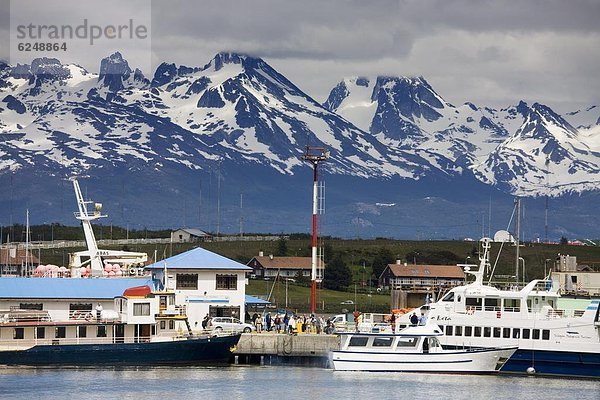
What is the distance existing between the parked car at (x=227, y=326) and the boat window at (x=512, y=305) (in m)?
17.2

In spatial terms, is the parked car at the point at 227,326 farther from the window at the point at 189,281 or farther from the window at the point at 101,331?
the window at the point at 101,331

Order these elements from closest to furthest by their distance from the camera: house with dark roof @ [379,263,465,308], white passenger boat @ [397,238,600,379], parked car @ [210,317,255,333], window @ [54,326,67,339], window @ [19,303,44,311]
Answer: white passenger boat @ [397,238,600,379] < window @ [54,326,67,339] < window @ [19,303,44,311] < parked car @ [210,317,255,333] < house with dark roof @ [379,263,465,308]

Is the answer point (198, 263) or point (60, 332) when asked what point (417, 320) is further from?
point (60, 332)

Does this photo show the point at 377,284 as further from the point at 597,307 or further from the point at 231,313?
the point at 597,307

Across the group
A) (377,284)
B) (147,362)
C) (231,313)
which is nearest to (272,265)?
(377,284)

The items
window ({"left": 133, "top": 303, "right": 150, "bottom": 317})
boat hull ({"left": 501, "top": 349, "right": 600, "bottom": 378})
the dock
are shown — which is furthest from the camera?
the dock

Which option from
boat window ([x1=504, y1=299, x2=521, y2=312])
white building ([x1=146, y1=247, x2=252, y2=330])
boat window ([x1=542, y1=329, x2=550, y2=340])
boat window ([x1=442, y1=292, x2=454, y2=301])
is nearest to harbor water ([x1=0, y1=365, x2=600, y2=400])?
boat window ([x1=542, y1=329, x2=550, y2=340])

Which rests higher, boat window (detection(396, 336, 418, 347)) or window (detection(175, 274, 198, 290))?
window (detection(175, 274, 198, 290))

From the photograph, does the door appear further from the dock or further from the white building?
the white building

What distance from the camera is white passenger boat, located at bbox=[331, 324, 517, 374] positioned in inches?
3285

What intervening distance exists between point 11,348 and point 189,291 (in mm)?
15109

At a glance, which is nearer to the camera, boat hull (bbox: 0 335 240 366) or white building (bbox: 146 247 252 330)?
boat hull (bbox: 0 335 240 366)

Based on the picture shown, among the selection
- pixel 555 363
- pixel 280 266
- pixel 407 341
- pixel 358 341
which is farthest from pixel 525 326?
pixel 280 266

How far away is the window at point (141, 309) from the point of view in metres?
88.6
